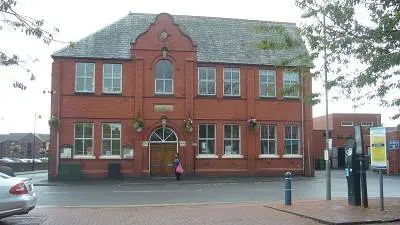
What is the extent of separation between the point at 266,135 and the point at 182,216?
79.6 ft

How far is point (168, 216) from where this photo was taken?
1500 cm

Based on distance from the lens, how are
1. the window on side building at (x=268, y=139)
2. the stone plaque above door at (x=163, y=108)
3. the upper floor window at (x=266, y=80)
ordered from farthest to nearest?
1. the upper floor window at (x=266, y=80)
2. the window on side building at (x=268, y=139)
3. the stone plaque above door at (x=163, y=108)

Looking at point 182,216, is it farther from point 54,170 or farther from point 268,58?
point 268,58

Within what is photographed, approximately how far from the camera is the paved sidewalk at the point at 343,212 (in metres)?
13.3

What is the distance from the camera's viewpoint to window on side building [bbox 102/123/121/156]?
36000 mm

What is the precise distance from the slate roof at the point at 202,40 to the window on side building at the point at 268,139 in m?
4.59

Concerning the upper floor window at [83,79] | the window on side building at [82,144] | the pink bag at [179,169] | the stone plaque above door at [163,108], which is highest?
the upper floor window at [83,79]

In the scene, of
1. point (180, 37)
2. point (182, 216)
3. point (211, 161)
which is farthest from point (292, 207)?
point (180, 37)

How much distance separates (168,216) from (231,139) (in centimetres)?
2309

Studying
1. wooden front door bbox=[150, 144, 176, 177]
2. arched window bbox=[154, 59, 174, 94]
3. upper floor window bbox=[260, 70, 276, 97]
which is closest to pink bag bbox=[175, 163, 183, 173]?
wooden front door bbox=[150, 144, 176, 177]

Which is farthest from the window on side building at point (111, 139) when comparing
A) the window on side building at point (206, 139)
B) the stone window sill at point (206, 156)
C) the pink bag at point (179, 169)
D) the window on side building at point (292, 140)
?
the window on side building at point (292, 140)

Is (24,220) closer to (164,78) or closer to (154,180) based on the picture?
(154,180)

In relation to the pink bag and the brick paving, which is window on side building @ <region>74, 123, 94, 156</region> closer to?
the pink bag

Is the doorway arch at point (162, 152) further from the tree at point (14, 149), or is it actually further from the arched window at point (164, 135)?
the tree at point (14, 149)
